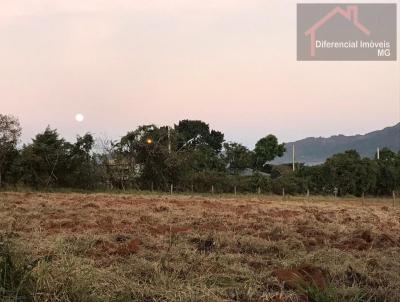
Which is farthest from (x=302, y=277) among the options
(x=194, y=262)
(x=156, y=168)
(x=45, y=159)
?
(x=156, y=168)

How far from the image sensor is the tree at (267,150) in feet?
135

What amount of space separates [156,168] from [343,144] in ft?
452

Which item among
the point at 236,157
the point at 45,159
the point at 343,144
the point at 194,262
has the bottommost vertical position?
the point at 194,262

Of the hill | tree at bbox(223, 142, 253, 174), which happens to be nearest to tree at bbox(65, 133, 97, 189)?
tree at bbox(223, 142, 253, 174)

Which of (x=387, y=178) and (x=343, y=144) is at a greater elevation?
(x=343, y=144)

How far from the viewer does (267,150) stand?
41250 mm

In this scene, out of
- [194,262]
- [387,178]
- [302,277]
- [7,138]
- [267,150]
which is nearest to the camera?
[302,277]

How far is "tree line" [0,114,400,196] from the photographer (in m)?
24.2

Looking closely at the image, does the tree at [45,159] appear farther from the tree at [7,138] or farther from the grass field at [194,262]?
the grass field at [194,262]

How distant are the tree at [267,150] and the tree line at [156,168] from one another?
198cm

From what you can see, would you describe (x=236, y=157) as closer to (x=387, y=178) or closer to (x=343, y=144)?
(x=387, y=178)

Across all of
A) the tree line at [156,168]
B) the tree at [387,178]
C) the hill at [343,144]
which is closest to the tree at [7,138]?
the tree line at [156,168]

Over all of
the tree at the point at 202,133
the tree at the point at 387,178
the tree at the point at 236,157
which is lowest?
the tree at the point at 387,178

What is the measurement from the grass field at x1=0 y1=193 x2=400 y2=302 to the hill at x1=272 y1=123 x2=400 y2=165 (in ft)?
428
